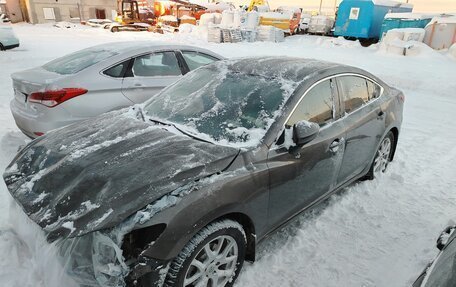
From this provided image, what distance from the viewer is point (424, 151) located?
541 centimetres

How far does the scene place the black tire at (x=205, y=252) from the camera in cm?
203

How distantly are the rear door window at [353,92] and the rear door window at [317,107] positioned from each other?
0.26m

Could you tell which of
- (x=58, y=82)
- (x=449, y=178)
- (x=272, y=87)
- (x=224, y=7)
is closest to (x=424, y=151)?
(x=449, y=178)

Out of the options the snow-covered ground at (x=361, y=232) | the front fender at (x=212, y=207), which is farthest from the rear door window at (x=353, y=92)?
the front fender at (x=212, y=207)

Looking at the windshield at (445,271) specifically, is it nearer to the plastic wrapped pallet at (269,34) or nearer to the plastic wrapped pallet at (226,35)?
the plastic wrapped pallet at (226,35)

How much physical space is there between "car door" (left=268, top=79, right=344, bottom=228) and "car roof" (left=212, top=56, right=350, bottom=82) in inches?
6.9

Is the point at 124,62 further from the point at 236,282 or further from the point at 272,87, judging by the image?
the point at 236,282

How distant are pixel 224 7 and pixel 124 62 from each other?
30.6 meters

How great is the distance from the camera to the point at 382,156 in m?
4.42

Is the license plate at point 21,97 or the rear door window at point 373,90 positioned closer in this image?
the rear door window at point 373,90

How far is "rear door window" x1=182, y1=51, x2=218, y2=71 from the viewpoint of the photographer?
5328 millimetres

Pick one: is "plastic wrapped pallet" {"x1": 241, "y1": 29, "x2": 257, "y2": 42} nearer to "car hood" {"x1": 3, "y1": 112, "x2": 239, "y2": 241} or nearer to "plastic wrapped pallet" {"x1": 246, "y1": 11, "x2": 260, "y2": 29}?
"plastic wrapped pallet" {"x1": 246, "y1": 11, "x2": 260, "y2": 29}

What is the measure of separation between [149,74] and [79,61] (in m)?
0.99

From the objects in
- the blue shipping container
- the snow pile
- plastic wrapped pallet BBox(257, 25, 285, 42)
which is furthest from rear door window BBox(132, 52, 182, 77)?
the blue shipping container
